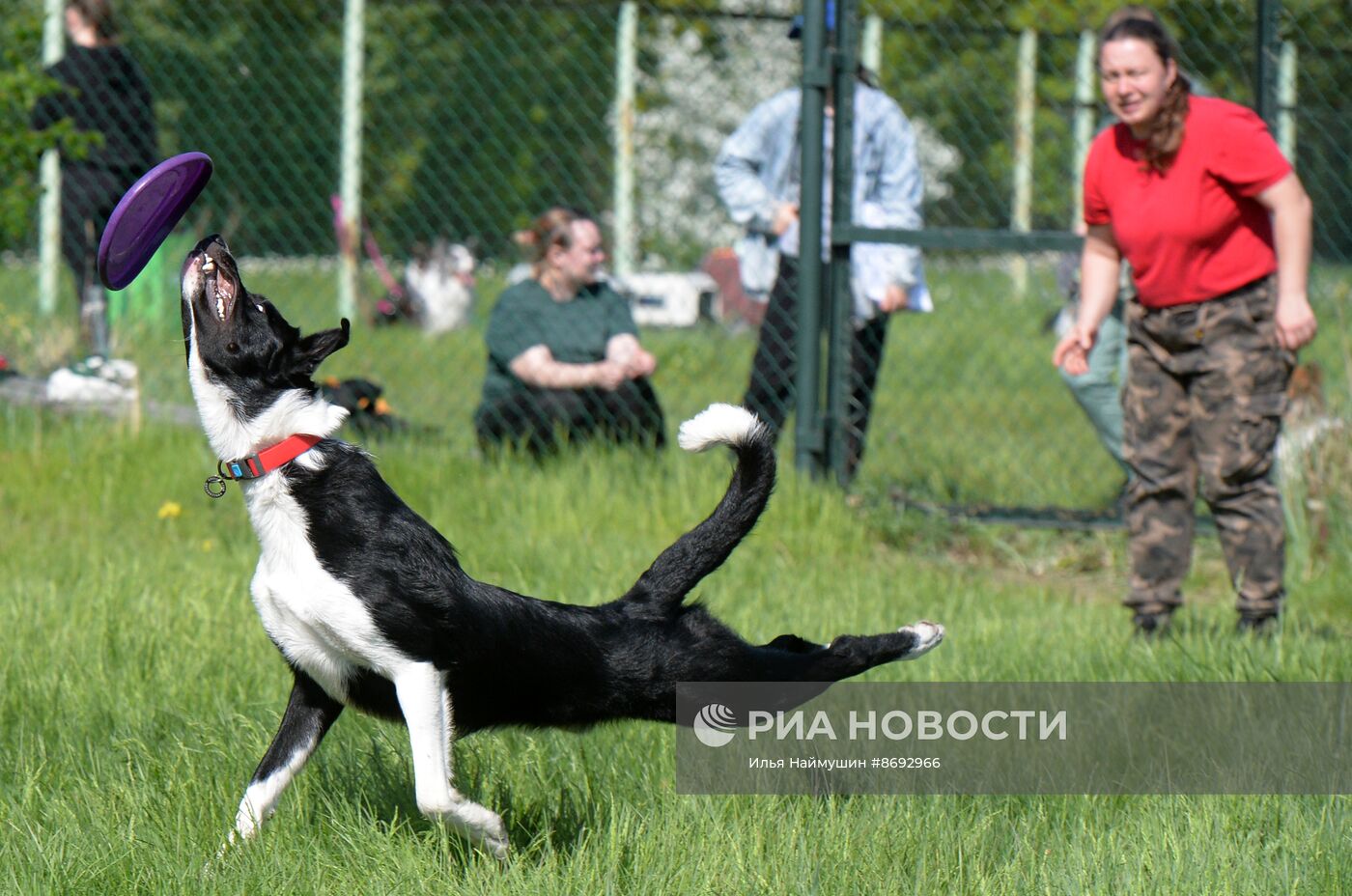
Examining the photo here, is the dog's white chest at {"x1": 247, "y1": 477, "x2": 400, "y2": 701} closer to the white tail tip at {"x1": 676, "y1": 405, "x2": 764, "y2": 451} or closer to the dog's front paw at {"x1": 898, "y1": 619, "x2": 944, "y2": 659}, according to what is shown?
the white tail tip at {"x1": 676, "y1": 405, "x2": 764, "y2": 451}

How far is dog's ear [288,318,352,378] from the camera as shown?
279cm

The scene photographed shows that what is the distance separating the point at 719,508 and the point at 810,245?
10.4ft

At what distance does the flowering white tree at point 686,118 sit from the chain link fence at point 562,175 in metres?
0.02

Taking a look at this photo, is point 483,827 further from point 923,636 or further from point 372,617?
point 923,636

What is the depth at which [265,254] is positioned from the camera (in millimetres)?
9133

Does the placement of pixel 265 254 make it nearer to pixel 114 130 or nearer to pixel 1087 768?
pixel 114 130

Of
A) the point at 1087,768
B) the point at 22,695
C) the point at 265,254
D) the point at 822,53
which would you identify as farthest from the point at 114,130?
the point at 1087,768

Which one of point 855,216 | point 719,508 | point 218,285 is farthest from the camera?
point 855,216

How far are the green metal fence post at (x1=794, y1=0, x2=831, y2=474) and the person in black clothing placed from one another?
11.2ft

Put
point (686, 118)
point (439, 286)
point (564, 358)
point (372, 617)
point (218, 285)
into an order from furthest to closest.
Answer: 1. point (439, 286)
2. point (686, 118)
3. point (564, 358)
4. point (218, 285)
5. point (372, 617)

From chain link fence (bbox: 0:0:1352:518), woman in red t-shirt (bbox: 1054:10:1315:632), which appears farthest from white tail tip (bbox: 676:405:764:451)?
chain link fence (bbox: 0:0:1352:518)

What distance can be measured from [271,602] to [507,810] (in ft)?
2.38

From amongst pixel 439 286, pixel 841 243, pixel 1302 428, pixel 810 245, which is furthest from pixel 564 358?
pixel 439 286

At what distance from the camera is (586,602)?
15.4ft
